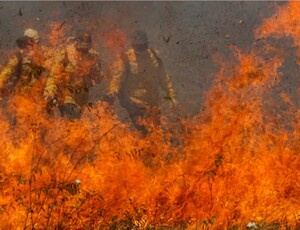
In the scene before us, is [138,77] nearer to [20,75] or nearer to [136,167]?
[20,75]

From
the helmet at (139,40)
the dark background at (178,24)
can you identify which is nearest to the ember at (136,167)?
the helmet at (139,40)

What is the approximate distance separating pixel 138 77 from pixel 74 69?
4.88ft

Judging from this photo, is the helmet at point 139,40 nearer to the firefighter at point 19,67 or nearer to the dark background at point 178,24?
the firefighter at point 19,67

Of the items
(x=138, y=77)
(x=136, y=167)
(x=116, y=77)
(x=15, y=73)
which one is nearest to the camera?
(x=136, y=167)

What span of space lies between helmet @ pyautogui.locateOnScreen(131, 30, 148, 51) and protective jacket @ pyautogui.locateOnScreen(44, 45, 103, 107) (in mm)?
997

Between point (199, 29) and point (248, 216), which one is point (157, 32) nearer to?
point (199, 29)

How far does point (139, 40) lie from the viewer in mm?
9836

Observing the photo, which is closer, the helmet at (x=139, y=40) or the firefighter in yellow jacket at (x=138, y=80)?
the helmet at (x=139, y=40)

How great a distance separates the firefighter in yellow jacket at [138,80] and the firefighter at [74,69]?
767 mm

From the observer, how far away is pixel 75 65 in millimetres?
9227

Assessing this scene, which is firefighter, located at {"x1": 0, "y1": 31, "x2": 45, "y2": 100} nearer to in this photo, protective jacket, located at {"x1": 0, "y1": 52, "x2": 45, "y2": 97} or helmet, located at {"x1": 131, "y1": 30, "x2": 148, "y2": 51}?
protective jacket, located at {"x1": 0, "y1": 52, "x2": 45, "y2": 97}

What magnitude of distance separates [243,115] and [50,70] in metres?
3.78

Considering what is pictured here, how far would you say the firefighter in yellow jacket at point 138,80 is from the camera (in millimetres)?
9938

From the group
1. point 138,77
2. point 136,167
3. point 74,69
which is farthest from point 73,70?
point 136,167
